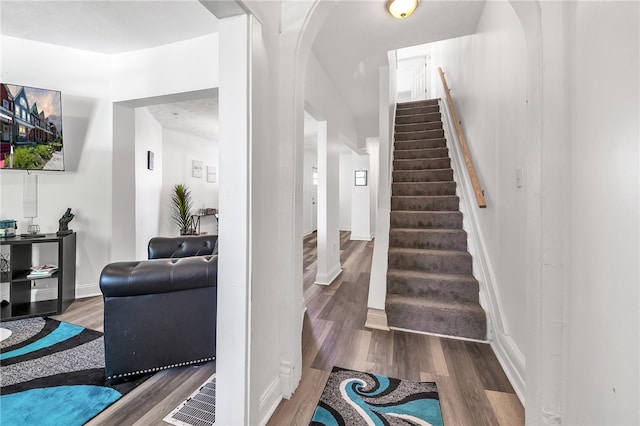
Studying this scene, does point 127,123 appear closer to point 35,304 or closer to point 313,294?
point 35,304

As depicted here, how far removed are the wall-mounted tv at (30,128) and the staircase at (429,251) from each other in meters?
3.71

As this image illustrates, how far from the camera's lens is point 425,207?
3066 millimetres

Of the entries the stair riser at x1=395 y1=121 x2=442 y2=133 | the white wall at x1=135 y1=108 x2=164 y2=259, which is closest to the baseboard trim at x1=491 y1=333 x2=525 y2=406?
the stair riser at x1=395 y1=121 x2=442 y2=133

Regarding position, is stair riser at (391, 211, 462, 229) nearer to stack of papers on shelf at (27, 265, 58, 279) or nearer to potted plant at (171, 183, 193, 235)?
stack of papers on shelf at (27, 265, 58, 279)

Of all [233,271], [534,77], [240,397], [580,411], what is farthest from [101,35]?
[580,411]

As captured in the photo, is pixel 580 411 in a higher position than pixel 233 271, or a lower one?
lower

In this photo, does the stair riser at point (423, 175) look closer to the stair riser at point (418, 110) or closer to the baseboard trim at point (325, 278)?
the baseboard trim at point (325, 278)

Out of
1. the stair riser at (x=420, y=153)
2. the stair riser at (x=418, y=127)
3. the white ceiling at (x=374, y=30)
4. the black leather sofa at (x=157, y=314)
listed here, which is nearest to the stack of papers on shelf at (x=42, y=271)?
the black leather sofa at (x=157, y=314)

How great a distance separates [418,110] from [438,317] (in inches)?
150

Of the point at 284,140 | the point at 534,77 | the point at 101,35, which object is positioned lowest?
the point at 284,140

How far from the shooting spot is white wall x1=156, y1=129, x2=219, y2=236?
4711 millimetres

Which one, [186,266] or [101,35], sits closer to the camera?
[186,266]

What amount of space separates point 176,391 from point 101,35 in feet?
10.8

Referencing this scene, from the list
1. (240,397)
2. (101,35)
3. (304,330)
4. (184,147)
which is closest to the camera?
(240,397)
